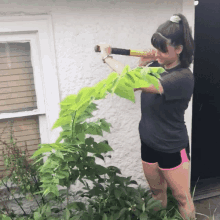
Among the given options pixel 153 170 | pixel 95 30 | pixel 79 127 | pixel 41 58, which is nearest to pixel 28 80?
pixel 41 58

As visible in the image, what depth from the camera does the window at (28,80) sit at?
1743 mm

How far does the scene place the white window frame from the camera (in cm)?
171

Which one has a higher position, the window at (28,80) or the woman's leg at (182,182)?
the window at (28,80)

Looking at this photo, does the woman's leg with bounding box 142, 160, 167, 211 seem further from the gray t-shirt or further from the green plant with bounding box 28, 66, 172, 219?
the green plant with bounding box 28, 66, 172, 219

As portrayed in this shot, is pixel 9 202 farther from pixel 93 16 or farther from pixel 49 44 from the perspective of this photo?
pixel 93 16

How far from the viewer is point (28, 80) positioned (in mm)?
1895

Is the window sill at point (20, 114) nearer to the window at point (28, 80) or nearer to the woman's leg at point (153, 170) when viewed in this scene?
the window at point (28, 80)

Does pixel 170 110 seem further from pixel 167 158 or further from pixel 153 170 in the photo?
pixel 153 170

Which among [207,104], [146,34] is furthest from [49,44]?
[207,104]

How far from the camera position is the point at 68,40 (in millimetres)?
1804

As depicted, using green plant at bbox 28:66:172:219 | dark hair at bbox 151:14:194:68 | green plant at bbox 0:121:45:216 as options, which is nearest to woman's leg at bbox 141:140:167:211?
green plant at bbox 28:66:172:219

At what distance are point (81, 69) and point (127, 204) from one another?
4.09 ft

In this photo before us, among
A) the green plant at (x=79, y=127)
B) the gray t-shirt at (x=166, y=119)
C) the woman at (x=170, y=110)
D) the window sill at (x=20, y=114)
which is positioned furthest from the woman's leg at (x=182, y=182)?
the window sill at (x=20, y=114)

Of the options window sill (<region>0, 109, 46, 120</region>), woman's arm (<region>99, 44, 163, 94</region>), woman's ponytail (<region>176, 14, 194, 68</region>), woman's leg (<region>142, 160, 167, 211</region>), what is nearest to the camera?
woman's arm (<region>99, 44, 163, 94</region>)
